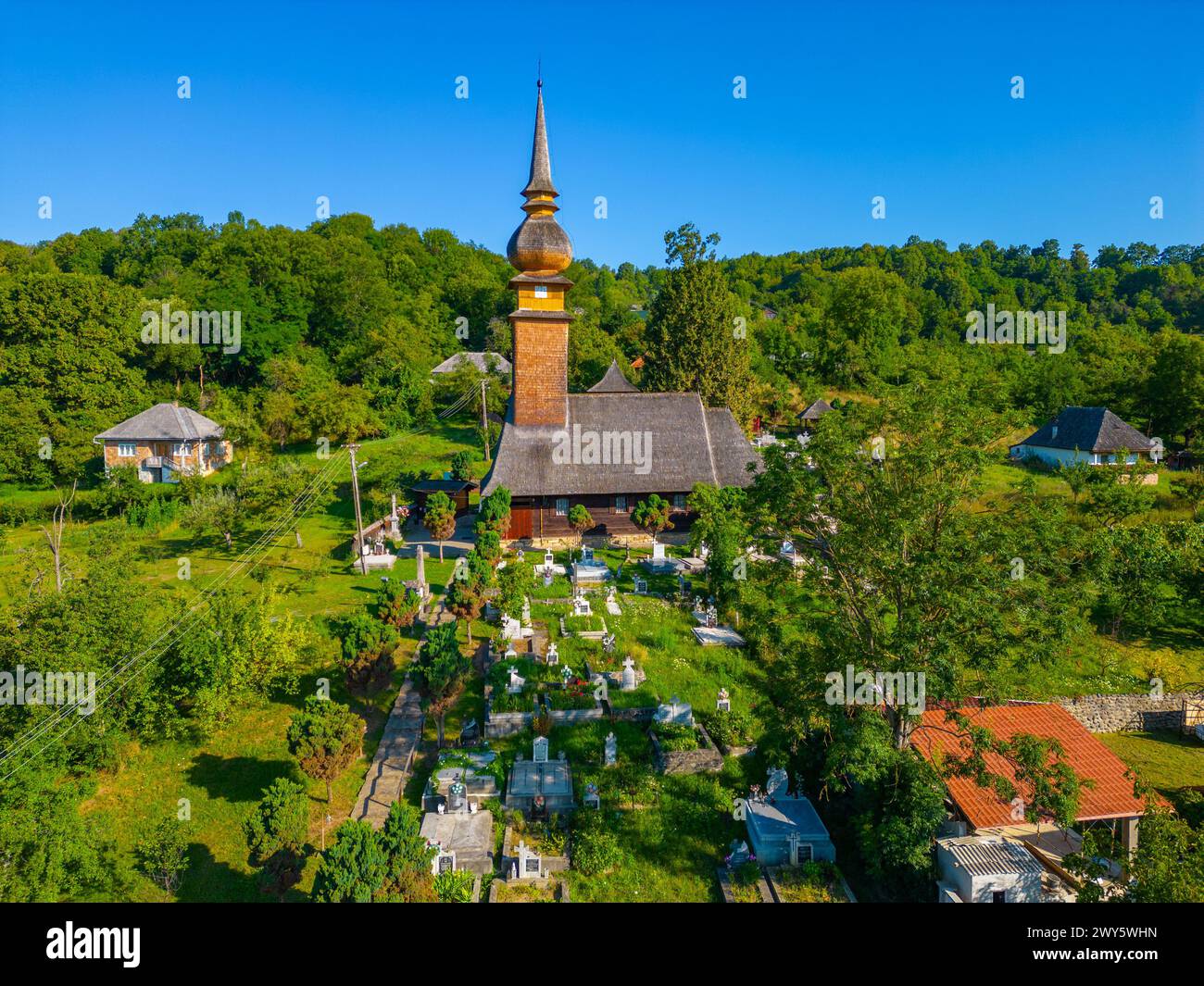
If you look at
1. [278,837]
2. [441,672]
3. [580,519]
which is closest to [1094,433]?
[580,519]

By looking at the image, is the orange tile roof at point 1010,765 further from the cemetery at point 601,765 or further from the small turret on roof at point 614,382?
the small turret on roof at point 614,382

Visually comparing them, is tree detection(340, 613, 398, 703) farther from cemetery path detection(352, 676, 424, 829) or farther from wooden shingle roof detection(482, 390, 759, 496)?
wooden shingle roof detection(482, 390, 759, 496)

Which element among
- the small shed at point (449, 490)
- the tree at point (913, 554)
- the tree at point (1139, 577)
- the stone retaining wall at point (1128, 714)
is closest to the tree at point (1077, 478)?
the tree at point (1139, 577)

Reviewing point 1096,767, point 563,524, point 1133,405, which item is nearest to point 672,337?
point 563,524

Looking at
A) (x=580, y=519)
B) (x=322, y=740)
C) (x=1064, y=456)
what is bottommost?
(x=322, y=740)

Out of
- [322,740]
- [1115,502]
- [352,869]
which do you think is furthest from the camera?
[1115,502]

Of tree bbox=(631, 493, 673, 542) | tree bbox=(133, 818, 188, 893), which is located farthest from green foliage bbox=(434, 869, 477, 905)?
tree bbox=(631, 493, 673, 542)

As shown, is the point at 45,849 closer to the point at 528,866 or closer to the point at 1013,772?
the point at 528,866
